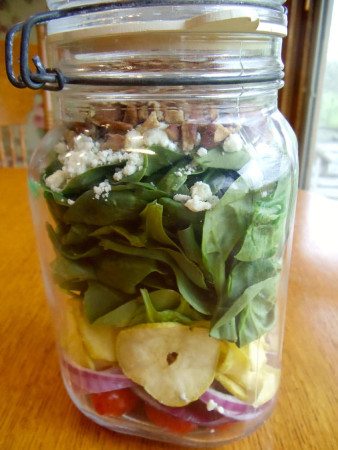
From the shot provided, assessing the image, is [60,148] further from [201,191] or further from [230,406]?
[230,406]

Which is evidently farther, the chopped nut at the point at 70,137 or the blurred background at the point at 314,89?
the blurred background at the point at 314,89

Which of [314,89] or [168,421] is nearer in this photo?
[168,421]

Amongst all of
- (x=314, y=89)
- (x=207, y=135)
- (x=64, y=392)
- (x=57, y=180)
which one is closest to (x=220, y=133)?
(x=207, y=135)

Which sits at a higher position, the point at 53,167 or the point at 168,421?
the point at 53,167

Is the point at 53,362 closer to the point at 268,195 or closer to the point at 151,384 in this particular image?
the point at 151,384

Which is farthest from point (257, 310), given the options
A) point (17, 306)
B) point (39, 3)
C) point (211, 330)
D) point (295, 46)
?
point (39, 3)

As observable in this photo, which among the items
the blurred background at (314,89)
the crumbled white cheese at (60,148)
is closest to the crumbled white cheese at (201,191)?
the crumbled white cheese at (60,148)

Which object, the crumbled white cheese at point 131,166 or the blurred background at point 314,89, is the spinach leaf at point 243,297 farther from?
the blurred background at point 314,89
